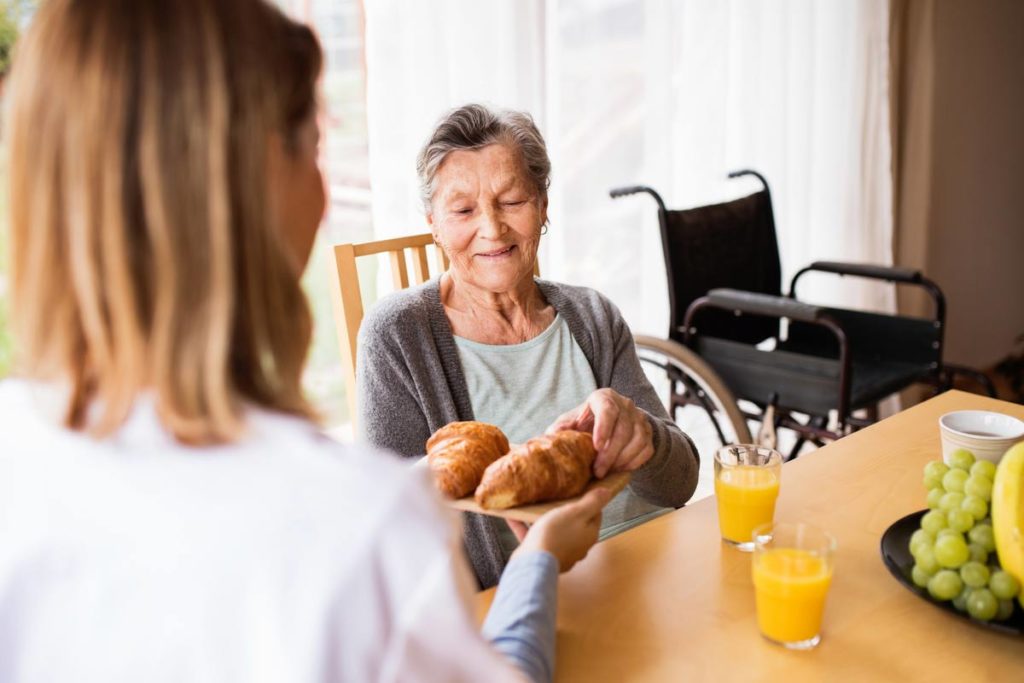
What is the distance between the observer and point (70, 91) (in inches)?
23.0

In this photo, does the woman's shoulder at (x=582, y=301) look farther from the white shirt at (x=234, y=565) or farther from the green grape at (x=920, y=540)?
the white shirt at (x=234, y=565)

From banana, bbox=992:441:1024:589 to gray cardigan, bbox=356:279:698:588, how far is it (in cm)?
54

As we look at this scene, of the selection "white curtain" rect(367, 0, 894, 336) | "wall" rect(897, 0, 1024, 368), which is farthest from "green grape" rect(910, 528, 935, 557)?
"wall" rect(897, 0, 1024, 368)

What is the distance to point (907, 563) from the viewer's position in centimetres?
108

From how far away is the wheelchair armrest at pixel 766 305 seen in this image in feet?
7.80

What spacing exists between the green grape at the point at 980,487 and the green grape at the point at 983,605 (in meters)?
0.10

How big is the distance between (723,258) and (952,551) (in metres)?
1.92

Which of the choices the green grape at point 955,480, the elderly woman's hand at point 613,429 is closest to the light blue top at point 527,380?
the elderly woman's hand at point 613,429

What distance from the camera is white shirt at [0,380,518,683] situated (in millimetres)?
577

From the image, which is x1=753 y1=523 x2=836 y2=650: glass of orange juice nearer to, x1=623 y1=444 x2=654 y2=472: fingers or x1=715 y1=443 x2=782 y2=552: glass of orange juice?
x1=715 y1=443 x2=782 y2=552: glass of orange juice

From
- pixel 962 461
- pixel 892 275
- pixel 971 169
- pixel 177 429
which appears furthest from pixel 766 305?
pixel 971 169

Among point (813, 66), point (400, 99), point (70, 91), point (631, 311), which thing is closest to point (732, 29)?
point (813, 66)

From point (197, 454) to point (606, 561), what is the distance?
Answer: 2.22ft

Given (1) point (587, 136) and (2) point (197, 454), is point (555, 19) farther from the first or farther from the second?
(2) point (197, 454)
